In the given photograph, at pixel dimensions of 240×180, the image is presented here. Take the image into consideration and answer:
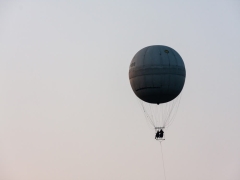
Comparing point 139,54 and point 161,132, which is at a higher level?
point 139,54

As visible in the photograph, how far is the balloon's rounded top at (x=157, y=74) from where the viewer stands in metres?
94.0

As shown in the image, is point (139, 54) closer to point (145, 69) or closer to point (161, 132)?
point (145, 69)

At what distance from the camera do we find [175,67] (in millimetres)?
94438

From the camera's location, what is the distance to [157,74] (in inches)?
3698

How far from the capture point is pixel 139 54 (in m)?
95.8

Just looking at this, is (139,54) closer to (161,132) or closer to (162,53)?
(162,53)

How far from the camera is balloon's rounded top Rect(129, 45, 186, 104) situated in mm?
94000

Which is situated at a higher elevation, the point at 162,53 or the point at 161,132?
the point at 162,53

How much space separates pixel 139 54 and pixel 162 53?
2558 mm

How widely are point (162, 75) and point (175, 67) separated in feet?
5.43

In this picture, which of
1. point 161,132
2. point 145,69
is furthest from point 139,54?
point 161,132

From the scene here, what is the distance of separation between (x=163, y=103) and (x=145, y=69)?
5.17m

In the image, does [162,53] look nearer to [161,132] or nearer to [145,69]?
[145,69]

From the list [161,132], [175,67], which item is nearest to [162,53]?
[175,67]
